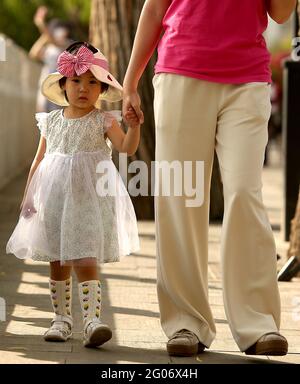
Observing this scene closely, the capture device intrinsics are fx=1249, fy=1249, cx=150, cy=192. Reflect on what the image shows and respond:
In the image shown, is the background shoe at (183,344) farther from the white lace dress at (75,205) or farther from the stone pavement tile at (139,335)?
the white lace dress at (75,205)

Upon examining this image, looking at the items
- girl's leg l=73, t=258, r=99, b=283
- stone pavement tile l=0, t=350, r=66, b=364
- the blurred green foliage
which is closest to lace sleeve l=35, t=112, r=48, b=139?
girl's leg l=73, t=258, r=99, b=283

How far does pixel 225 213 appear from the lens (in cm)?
516

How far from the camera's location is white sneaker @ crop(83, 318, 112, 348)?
5.27 meters

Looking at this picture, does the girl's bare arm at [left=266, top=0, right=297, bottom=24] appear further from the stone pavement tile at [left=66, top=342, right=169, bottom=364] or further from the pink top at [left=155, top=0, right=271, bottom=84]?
the stone pavement tile at [left=66, top=342, right=169, bottom=364]

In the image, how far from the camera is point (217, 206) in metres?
11.2

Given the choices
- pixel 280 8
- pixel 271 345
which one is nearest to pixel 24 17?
pixel 280 8

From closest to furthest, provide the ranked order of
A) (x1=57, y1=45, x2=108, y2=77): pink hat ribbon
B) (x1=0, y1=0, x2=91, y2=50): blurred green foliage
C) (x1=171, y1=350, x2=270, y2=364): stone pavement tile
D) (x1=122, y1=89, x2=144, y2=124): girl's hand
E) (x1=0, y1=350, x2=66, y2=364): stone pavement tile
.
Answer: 1. (x1=0, y1=350, x2=66, y2=364): stone pavement tile
2. (x1=171, y1=350, x2=270, y2=364): stone pavement tile
3. (x1=122, y1=89, x2=144, y2=124): girl's hand
4. (x1=57, y1=45, x2=108, y2=77): pink hat ribbon
5. (x1=0, y1=0, x2=91, y2=50): blurred green foliage

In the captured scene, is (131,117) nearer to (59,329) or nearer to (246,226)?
(246,226)

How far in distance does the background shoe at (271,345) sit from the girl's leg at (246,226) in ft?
0.17

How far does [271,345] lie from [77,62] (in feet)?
5.08

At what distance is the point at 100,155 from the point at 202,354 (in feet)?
3.34

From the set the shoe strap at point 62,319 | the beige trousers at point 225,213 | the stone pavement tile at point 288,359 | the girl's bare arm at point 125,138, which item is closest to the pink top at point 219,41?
the beige trousers at point 225,213

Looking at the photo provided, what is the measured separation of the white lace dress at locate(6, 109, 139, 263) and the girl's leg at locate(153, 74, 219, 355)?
319mm

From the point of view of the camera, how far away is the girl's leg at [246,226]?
5.09 meters
